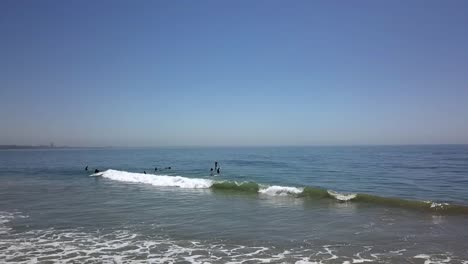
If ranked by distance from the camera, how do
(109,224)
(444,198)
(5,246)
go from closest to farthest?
(5,246) < (109,224) < (444,198)

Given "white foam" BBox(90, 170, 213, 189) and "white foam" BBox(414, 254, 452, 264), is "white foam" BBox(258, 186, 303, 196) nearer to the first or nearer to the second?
"white foam" BBox(90, 170, 213, 189)

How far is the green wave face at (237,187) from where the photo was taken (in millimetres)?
28806

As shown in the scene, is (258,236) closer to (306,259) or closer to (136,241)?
(306,259)

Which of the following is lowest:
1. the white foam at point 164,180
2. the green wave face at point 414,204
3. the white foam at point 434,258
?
the white foam at point 164,180

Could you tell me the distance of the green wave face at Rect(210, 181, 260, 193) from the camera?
28806 mm

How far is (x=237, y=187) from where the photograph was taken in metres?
29.9

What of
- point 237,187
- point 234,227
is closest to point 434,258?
point 234,227

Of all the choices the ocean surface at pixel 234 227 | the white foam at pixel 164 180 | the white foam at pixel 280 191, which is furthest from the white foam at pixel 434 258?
the white foam at pixel 164 180

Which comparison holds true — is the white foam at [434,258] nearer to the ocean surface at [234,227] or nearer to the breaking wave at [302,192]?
the ocean surface at [234,227]

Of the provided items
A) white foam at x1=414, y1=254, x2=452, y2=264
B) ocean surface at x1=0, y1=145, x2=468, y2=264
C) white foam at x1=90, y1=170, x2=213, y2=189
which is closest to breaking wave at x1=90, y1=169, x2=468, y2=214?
white foam at x1=90, y1=170, x2=213, y2=189

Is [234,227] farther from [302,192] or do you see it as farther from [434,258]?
[302,192]

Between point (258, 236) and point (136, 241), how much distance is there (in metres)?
4.71

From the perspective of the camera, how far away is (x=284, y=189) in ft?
88.1

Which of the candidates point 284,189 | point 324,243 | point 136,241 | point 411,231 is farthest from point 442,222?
point 136,241
